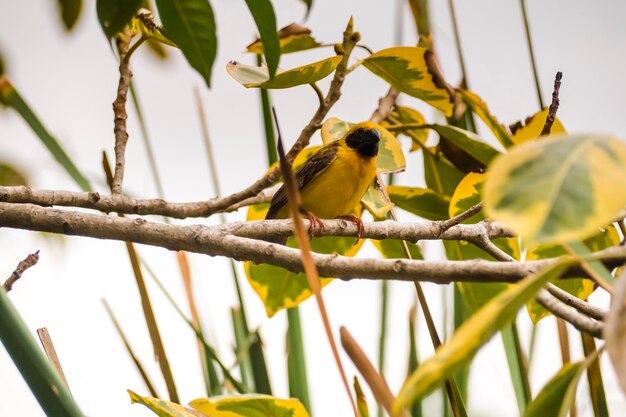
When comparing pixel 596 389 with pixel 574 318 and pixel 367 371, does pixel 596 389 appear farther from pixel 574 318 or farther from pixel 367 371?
pixel 367 371

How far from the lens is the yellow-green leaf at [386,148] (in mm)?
1950

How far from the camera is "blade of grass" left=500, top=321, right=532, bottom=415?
1.77m

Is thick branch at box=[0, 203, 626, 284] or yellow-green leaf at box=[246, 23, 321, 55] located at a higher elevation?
yellow-green leaf at box=[246, 23, 321, 55]

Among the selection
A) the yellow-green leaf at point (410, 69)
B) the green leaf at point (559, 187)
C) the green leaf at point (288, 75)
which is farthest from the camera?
the yellow-green leaf at point (410, 69)

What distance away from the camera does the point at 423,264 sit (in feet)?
3.17

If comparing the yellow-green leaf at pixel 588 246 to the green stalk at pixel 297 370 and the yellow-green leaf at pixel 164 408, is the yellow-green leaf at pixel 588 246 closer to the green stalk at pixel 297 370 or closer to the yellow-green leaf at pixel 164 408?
the green stalk at pixel 297 370

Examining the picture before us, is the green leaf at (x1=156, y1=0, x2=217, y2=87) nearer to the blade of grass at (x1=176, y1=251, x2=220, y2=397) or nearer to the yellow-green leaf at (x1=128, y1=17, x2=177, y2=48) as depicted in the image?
the yellow-green leaf at (x1=128, y1=17, x2=177, y2=48)

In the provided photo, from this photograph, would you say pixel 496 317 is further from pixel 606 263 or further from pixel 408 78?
pixel 408 78

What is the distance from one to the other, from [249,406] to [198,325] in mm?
880

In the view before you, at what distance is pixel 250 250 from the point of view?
128 centimetres

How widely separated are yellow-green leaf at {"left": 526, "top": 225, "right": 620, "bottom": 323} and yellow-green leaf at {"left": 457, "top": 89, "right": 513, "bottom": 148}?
11.9 inches

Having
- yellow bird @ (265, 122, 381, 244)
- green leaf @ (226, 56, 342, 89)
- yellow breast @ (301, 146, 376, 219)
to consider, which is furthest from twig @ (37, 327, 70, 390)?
yellow breast @ (301, 146, 376, 219)

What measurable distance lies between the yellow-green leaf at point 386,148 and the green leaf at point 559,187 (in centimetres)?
121

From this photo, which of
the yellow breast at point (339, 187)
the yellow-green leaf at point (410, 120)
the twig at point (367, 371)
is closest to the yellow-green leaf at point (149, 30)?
the yellow-green leaf at point (410, 120)
